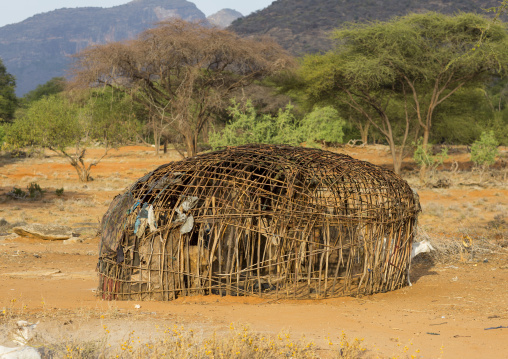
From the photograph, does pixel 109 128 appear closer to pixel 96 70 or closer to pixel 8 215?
pixel 96 70

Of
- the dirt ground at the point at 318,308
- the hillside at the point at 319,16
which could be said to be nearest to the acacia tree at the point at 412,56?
the dirt ground at the point at 318,308

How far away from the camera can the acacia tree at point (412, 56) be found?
2139 centimetres

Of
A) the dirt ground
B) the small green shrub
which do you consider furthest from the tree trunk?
the small green shrub

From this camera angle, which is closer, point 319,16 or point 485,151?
point 485,151

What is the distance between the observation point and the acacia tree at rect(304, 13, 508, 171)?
21.4 meters

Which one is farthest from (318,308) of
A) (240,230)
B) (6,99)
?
(6,99)

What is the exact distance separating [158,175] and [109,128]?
62.8 feet

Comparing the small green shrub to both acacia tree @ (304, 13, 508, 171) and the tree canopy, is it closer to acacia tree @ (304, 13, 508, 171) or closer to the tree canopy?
acacia tree @ (304, 13, 508, 171)

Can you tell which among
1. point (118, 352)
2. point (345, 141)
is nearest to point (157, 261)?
point (118, 352)

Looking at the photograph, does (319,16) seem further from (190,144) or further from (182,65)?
(190,144)

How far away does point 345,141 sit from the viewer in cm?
4131

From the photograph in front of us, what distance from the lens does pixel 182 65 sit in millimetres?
22438

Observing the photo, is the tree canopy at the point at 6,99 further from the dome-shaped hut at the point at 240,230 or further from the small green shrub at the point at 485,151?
the dome-shaped hut at the point at 240,230

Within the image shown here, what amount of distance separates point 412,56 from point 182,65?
9198mm
